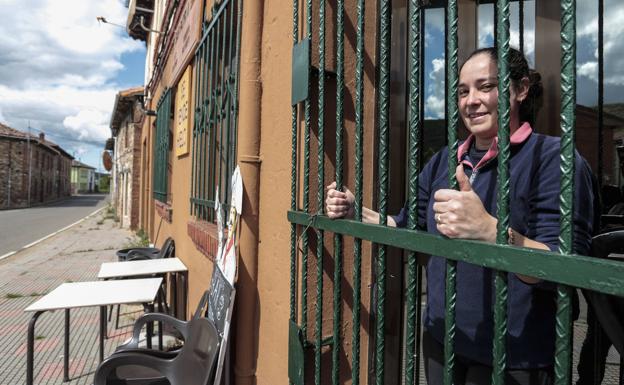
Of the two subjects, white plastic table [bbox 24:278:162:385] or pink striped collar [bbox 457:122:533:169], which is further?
white plastic table [bbox 24:278:162:385]

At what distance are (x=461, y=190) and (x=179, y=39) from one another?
485 centimetres

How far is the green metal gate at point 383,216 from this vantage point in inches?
30.8

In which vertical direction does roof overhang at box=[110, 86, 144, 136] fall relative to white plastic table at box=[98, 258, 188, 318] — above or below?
above

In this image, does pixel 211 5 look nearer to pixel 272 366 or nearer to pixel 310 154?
pixel 310 154

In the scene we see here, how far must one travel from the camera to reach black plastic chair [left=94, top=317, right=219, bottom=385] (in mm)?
2037

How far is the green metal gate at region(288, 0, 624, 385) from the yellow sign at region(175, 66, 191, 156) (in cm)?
290

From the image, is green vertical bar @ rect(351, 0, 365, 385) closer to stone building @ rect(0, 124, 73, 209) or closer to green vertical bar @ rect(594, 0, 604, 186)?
green vertical bar @ rect(594, 0, 604, 186)

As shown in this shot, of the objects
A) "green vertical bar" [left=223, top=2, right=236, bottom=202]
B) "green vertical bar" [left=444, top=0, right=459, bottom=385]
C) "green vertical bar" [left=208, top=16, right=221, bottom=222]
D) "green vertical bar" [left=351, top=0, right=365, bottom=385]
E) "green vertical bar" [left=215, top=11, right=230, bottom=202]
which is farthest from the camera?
"green vertical bar" [left=208, top=16, right=221, bottom=222]

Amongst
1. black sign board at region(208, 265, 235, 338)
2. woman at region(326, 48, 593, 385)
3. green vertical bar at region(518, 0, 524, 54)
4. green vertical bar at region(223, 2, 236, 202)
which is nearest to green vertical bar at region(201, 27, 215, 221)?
green vertical bar at region(223, 2, 236, 202)

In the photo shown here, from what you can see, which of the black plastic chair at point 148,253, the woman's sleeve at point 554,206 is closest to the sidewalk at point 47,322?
the black plastic chair at point 148,253

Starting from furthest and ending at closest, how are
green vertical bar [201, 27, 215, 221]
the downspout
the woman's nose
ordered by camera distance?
1. green vertical bar [201, 27, 215, 221]
2. the downspout
3. the woman's nose

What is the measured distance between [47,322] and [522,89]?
219 inches

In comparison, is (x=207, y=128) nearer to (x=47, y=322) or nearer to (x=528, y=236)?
(x=528, y=236)

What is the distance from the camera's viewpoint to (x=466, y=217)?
3.06 ft
